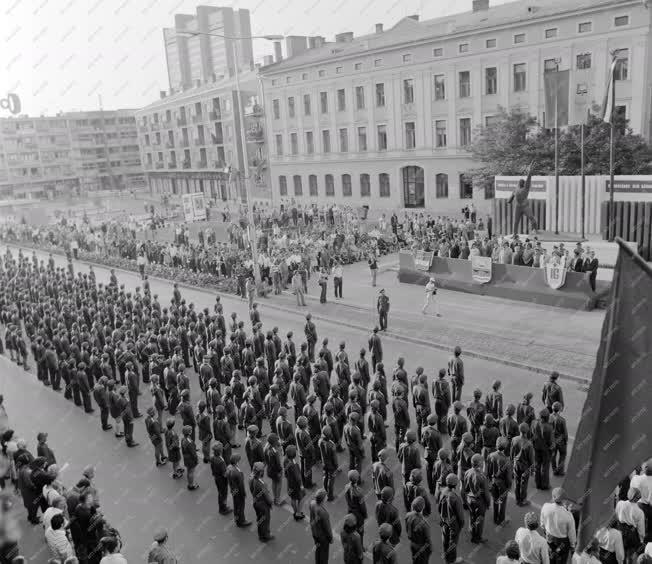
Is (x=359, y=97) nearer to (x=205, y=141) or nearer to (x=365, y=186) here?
(x=365, y=186)

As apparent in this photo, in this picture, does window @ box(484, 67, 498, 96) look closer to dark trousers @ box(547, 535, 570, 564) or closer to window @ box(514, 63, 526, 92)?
window @ box(514, 63, 526, 92)

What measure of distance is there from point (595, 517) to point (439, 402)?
7.20m

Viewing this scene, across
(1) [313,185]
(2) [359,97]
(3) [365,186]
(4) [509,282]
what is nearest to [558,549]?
(4) [509,282]

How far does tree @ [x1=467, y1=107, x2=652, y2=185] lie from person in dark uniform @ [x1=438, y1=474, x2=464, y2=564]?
23574 mm

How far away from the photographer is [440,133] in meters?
40.8

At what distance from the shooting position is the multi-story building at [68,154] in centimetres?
8550

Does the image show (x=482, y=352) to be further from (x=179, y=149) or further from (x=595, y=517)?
(x=179, y=149)

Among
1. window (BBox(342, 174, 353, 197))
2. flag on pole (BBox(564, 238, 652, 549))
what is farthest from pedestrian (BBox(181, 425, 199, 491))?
window (BBox(342, 174, 353, 197))

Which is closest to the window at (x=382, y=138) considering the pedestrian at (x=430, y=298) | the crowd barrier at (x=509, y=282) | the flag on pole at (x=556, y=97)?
the flag on pole at (x=556, y=97)

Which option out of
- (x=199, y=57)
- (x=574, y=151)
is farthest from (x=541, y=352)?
(x=199, y=57)

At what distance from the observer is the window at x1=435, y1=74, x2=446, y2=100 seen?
131 feet

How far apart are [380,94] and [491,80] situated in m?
8.30

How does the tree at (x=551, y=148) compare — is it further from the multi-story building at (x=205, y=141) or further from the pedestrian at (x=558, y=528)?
the multi-story building at (x=205, y=141)

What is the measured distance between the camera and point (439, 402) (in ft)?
39.7
